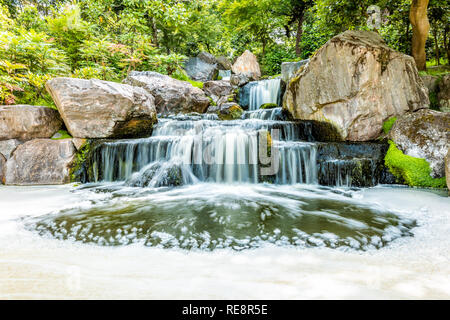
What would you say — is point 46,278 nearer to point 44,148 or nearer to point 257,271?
point 257,271

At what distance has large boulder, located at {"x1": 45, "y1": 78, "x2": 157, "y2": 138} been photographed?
540cm

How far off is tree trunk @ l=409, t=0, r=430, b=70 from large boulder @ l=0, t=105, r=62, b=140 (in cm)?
986

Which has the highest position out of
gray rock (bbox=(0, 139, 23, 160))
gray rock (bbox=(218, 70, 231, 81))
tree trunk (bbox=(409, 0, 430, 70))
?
gray rock (bbox=(218, 70, 231, 81))

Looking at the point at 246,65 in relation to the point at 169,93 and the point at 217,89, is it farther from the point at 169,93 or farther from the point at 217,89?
the point at 169,93

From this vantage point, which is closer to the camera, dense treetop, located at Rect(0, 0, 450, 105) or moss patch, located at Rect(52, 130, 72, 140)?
moss patch, located at Rect(52, 130, 72, 140)

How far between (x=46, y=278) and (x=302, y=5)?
17104 mm

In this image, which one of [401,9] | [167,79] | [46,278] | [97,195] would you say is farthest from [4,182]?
[401,9]

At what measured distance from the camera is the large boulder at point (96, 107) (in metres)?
5.40

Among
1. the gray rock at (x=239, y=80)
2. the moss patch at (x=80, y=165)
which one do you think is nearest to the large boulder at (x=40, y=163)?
the moss patch at (x=80, y=165)

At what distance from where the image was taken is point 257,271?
1.70 metres

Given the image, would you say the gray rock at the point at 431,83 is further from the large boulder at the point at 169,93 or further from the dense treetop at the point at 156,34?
the large boulder at the point at 169,93

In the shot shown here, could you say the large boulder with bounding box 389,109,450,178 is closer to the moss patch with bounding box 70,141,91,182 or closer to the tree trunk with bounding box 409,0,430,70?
the tree trunk with bounding box 409,0,430,70

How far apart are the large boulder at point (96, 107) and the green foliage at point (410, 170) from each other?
6062 millimetres

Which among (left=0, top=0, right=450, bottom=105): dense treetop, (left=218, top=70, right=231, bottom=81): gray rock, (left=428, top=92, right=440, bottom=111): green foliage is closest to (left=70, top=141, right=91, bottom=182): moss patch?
(left=0, top=0, right=450, bottom=105): dense treetop
